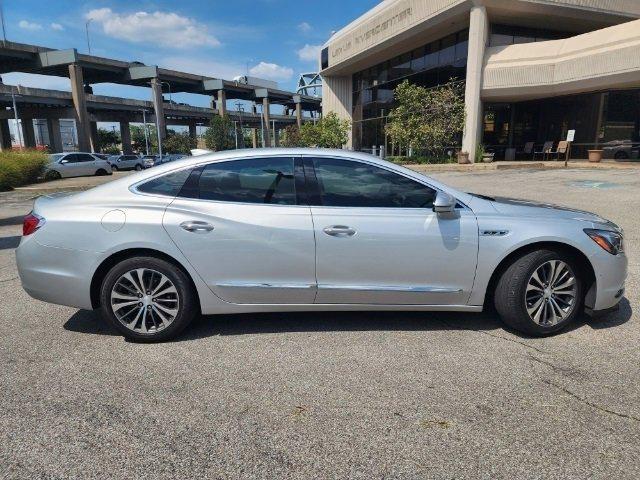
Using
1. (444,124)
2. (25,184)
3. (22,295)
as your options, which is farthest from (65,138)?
(22,295)

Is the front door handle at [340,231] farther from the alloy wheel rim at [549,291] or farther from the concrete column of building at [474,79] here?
the concrete column of building at [474,79]

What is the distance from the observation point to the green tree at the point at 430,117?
24562 millimetres

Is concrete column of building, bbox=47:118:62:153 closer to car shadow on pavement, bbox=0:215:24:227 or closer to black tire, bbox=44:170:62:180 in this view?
black tire, bbox=44:170:62:180

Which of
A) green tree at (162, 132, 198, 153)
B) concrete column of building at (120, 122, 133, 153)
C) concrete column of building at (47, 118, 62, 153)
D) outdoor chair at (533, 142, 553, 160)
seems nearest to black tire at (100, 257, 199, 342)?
outdoor chair at (533, 142, 553, 160)

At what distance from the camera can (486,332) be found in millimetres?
3777

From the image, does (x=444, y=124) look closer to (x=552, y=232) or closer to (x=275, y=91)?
(x=552, y=232)

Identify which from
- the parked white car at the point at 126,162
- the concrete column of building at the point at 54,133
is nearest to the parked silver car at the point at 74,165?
the parked white car at the point at 126,162

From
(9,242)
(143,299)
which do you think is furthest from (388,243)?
(9,242)

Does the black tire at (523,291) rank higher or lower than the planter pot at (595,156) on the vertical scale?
lower

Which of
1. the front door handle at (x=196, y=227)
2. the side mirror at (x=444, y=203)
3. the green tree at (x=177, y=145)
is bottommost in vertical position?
the front door handle at (x=196, y=227)

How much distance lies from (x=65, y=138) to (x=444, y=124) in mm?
123883

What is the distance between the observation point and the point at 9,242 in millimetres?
7910

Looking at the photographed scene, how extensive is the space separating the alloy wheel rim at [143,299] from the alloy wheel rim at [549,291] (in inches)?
116

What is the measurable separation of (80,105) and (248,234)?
5807 cm
